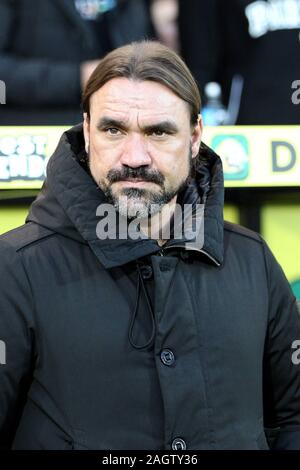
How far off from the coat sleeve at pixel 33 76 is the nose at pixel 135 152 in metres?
1.05

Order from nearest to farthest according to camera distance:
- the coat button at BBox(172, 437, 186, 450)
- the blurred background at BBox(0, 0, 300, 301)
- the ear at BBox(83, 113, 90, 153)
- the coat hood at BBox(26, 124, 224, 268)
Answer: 1. the coat button at BBox(172, 437, 186, 450)
2. the coat hood at BBox(26, 124, 224, 268)
3. the ear at BBox(83, 113, 90, 153)
4. the blurred background at BBox(0, 0, 300, 301)

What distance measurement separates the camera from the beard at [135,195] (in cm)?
216

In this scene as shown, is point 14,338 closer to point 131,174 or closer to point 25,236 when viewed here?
point 25,236

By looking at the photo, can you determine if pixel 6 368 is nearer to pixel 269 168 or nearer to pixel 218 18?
pixel 269 168

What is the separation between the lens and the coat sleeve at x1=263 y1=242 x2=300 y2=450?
91.3 inches

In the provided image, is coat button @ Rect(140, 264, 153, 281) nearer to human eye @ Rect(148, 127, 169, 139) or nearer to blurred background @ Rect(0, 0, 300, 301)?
human eye @ Rect(148, 127, 169, 139)

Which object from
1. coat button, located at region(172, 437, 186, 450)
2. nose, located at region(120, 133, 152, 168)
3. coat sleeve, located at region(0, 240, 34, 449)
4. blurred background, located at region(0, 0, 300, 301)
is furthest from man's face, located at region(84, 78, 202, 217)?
blurred background, located at region(0, 0, 300, 301)

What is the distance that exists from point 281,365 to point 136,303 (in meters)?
0.50

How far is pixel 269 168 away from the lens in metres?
3.20

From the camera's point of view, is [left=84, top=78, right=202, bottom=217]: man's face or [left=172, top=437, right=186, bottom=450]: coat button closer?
[left=172, top=437, right=186, bottom=450]: coat button

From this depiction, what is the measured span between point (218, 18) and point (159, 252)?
1.42m

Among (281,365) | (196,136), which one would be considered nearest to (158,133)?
(196,136)

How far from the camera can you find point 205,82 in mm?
3242

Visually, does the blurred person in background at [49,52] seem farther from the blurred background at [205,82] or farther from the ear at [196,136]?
the ear at [196,136]
